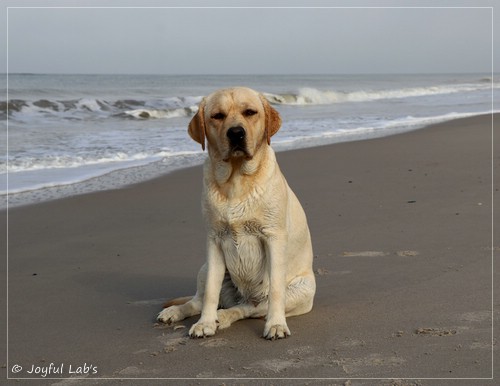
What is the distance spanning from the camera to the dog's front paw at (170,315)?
4.71 m

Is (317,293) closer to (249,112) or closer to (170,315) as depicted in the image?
(170,315)

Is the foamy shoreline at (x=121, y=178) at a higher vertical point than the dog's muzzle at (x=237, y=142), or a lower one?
lower

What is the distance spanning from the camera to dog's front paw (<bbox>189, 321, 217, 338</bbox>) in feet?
14.3

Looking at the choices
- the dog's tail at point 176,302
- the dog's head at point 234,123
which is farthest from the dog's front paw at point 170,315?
the dog's head at point 234,123

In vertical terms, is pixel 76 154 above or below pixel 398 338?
below

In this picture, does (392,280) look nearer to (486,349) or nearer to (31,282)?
(486,349)

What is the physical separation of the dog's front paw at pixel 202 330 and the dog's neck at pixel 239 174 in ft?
2.56

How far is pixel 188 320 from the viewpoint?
15.7 feet

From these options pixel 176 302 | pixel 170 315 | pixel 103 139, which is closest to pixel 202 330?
pixel 170 315

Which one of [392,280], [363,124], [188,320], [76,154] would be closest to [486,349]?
[392,280]

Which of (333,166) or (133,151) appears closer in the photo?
(333,166)

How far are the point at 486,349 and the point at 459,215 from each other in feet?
11.8

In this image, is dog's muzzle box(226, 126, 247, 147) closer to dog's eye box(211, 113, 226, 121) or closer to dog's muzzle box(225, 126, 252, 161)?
dog's muzzle box(225, 126, 252, 161)

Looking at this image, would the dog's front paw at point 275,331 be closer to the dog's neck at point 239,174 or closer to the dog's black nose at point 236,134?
the dog's neck at point 239,174
